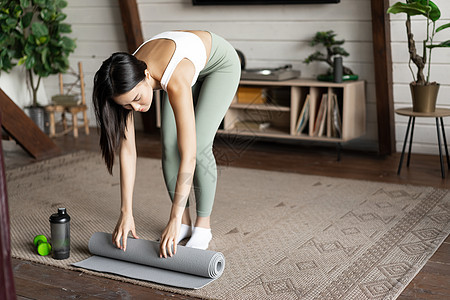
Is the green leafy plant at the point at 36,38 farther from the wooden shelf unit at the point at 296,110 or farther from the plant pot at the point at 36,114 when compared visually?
the wooden shelf unit at the point at 296,110

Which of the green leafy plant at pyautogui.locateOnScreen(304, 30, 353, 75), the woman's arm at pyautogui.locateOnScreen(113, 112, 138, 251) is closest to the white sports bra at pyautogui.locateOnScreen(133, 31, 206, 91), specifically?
the woman's arm at pyautogui.locateOnScreen(113, 112, 138, 251)

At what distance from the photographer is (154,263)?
6.44 feet

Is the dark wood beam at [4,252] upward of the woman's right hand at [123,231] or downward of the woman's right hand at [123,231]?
upward

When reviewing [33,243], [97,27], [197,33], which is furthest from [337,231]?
[97,27]

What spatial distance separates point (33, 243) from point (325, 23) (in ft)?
8.22

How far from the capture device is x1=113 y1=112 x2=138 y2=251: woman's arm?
2016 millimetres

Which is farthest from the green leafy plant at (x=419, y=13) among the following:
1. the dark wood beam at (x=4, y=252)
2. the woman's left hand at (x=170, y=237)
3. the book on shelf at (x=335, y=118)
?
the dark wood beam at (x=4, y=252)

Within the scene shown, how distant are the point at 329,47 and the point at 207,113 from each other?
199 centimetres

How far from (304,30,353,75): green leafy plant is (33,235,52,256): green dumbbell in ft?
7.57

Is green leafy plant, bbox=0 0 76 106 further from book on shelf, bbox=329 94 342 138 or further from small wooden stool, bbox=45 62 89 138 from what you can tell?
book on shelf, bbox=329 94 342 138

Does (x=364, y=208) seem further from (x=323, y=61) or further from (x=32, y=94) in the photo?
(x=32, y=94)

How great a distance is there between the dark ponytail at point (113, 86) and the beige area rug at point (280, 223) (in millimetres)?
524

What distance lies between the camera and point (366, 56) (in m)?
3.85

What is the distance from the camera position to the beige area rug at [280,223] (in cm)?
191
